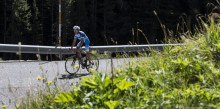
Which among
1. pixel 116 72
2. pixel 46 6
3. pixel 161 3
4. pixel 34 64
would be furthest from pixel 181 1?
pixel 116 72

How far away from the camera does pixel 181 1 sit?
151 feet

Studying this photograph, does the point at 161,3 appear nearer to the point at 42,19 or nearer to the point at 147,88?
the point at 42,19

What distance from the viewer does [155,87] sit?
406 cm

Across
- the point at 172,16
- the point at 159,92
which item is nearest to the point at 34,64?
the point at 159,92

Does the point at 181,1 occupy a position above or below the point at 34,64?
above

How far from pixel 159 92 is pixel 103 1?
Answer: 158ft

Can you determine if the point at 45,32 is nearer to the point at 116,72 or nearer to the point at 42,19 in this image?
the point at 42,19

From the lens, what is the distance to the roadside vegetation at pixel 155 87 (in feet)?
12.1

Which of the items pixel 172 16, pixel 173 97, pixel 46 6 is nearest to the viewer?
pixel 173 97

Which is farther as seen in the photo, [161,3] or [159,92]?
[161,3]

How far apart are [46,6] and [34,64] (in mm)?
40742

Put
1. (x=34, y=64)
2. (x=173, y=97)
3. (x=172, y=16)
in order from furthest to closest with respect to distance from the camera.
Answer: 1. (x=172, y=16)
2. (x=34, y=64)
3. (x=173, y=97)

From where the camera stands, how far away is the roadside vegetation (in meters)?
3.68

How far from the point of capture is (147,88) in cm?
402
